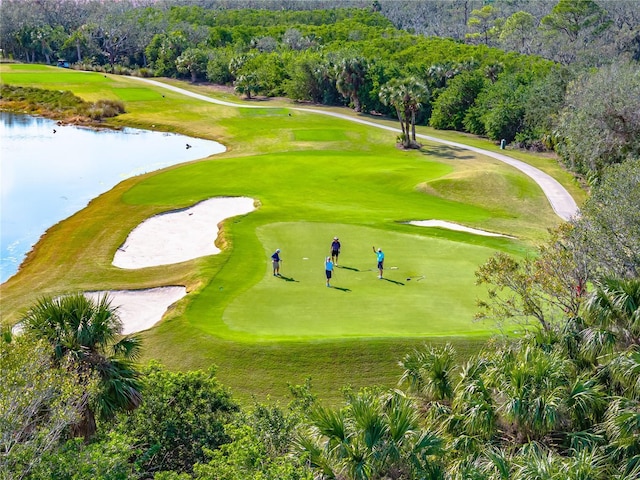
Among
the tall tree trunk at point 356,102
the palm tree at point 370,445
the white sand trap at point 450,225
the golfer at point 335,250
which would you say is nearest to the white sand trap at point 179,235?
the golfer at point 335,250

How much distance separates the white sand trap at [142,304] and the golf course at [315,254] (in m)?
0.68

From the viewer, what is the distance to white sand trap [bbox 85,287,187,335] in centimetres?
2847

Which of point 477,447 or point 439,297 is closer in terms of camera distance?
point 477,447

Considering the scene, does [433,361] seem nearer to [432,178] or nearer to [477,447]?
[477,447]

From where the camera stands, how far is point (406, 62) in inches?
4122

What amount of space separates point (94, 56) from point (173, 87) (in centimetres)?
4228

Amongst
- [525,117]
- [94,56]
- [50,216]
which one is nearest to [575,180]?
[525,117]

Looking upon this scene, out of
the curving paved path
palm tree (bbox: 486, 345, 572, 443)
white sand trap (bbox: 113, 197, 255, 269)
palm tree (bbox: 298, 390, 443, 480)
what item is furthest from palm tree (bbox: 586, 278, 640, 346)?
white sand trap (bbox: 113, 197, 255, 269)

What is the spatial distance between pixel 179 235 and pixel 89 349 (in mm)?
24380

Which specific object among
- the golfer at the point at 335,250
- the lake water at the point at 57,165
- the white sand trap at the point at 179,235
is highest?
the golfer at the point at 335,250

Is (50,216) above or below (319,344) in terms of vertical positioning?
below

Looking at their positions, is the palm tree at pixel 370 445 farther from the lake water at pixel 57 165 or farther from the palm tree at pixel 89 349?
the lake water at pixel 57 165

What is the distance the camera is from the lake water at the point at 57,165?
46.7 meters

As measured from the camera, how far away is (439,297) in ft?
93.9
